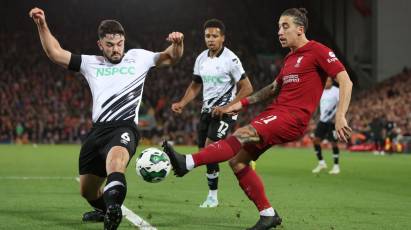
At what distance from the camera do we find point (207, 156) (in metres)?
6.75

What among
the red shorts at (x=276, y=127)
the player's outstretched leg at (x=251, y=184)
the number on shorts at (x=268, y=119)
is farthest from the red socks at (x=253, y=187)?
the number on shorts at (x=268, y=119)

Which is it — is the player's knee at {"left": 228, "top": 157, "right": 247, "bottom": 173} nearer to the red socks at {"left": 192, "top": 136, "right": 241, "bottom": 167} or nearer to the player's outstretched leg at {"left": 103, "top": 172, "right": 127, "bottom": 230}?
the red socks at {"left": 192, "top": 136, "right": 241, "bottom": 167}

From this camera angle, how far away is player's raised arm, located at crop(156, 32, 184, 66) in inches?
291

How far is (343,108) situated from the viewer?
679 centimetres

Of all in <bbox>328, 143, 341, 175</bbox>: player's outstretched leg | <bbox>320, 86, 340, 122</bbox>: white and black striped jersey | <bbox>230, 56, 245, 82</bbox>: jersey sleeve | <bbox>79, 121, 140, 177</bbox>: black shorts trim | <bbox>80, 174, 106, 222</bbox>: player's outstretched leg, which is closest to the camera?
<bbox>79, 121, 140, 177</bbox>: black shorts trim

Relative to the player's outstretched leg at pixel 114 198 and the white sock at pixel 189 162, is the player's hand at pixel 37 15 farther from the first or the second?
the white sock at pixel 189 162

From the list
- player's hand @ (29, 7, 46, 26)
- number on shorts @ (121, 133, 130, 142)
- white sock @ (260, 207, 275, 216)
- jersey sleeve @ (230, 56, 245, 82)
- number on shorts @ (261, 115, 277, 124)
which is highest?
player's hand @ (29, 7, 46, 26)

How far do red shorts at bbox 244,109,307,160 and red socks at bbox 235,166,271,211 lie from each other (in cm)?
35

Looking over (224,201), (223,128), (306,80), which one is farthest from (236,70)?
(306,80)

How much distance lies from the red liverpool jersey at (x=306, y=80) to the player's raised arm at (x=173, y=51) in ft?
3.86

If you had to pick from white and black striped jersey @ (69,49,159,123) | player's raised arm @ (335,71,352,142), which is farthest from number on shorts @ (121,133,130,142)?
player's raised arm @ (335,71,352,142)

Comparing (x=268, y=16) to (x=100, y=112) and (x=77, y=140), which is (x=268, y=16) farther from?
(x=100, y=112)

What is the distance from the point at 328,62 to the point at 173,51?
65.7 inches

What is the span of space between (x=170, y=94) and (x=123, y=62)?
33.4m
